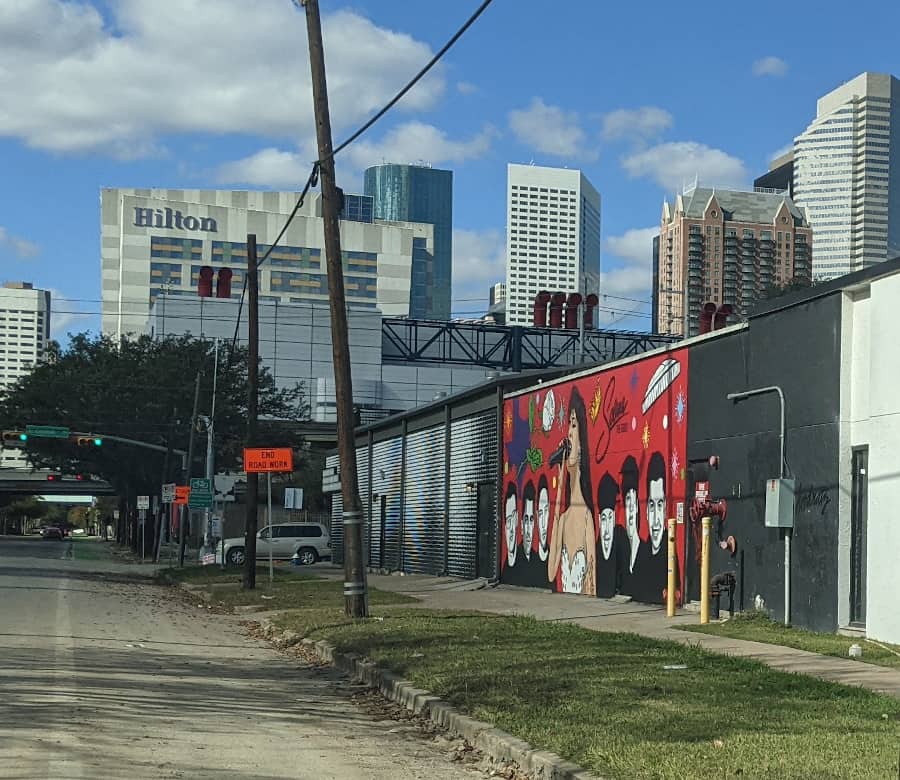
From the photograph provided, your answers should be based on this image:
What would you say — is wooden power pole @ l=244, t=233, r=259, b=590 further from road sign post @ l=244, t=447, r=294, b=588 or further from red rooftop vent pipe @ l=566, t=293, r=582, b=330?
red rooftop vent pipe @ l=566, t=293, r=582, b=330

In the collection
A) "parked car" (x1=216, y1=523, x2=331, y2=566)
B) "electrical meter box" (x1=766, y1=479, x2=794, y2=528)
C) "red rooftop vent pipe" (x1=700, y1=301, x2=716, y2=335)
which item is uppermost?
"red rooftop vent pipe" (x1=700, y1=301, x2=716, y2=335)

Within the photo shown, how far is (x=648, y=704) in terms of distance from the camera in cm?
1028

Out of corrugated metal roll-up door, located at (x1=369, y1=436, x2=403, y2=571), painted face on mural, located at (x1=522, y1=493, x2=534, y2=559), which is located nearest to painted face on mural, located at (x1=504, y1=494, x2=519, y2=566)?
painted face on mural, located at (x1=522, y1=493, x2=534, y2=559)

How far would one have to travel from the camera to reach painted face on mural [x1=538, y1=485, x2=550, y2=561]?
2761cm

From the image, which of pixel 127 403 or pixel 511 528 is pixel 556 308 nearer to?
pixel 127 403

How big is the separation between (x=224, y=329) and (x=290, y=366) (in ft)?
22.1

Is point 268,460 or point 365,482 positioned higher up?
point 268,460

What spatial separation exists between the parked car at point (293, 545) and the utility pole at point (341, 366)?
109ft

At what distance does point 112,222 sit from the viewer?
196 metres

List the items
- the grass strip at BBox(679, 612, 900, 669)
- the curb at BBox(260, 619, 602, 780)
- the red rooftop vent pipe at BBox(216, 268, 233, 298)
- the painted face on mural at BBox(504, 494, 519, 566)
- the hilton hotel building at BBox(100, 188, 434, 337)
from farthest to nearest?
the hilton hotel building at BBox(100, 188, 434, 337) → the red rooftop vent pipe at BBox(216, 268, 233, 298) → the painted face on mural at BBox(504, 494, 519, 566) → the grass strip at BBox(679, 612, 900, 669) → the curb at BBox(260, 619, 602, 780)

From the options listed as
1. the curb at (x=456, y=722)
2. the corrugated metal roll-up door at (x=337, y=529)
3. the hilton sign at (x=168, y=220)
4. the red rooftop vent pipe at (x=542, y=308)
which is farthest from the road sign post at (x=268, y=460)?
the hilton sign at (x=168, y=220)

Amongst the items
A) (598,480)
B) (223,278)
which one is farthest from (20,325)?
(598,480)

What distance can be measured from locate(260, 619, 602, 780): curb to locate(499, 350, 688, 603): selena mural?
7.45 meters

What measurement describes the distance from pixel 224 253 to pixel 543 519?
163m
